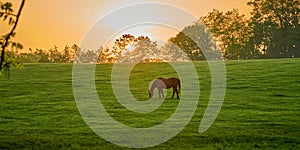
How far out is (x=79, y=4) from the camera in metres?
48.9

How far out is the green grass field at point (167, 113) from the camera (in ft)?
52.5

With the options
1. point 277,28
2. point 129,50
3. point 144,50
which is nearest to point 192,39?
point 144,50

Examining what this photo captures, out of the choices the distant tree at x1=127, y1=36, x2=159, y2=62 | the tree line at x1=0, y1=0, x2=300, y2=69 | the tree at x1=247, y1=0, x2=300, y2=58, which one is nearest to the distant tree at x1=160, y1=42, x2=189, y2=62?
the tree line at x1=0, y1=0, x2=300, y2=69

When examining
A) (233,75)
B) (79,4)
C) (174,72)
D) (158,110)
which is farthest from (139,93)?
(79,4)

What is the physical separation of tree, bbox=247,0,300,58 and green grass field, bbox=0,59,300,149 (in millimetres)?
39518

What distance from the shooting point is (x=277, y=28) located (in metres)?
86.6

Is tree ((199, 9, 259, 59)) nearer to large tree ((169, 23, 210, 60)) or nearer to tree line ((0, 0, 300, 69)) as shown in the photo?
tree line ((0, 0, 300, 69))

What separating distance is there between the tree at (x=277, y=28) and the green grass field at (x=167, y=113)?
39518 millimetres

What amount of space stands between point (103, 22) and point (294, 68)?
21.4m

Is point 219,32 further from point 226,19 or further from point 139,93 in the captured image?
point 139,93

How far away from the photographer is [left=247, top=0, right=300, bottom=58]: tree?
8500 centimetres

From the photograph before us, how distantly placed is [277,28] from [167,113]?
69.2 m

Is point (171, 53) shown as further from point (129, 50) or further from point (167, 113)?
point (167, 113)

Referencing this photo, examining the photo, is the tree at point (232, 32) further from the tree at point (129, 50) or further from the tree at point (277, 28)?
the tree at point (129, 50)
